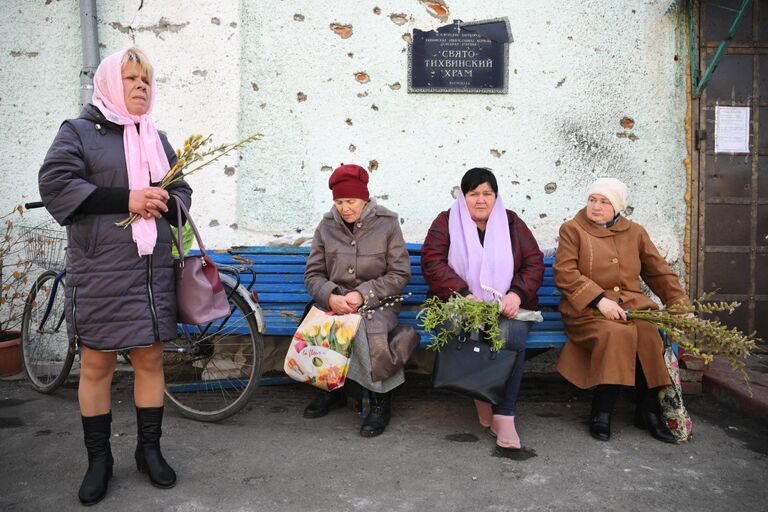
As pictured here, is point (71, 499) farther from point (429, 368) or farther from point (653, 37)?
point (653, 37)

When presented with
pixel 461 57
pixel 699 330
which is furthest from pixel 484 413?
pixel 461 57

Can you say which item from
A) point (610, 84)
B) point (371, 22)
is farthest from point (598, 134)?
point (371, 22)

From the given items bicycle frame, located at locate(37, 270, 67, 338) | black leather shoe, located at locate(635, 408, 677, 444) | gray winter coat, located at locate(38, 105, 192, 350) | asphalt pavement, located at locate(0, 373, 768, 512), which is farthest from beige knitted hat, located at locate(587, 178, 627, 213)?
bicycle frame, located at locate(37, 270, 67, 338)

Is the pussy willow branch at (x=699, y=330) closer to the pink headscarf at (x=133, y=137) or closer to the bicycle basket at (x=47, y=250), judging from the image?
the pink headscarf at (x=133, y=137)

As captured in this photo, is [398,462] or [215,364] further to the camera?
[215,364]

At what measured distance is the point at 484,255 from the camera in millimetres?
3322

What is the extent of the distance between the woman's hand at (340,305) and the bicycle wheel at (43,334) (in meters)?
1.82

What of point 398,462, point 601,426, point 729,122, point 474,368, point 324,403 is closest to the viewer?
point 398,462

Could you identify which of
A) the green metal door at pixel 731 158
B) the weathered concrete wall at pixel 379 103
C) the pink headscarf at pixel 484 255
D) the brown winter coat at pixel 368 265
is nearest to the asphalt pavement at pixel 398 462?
the brown winter coat at pixel 368 265

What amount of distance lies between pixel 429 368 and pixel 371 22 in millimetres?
2638

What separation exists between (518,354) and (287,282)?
5.48 feet

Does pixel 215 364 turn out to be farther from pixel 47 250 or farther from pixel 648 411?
pixel 648 411

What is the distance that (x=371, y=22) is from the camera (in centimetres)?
432

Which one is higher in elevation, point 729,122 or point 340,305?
point 729,122
